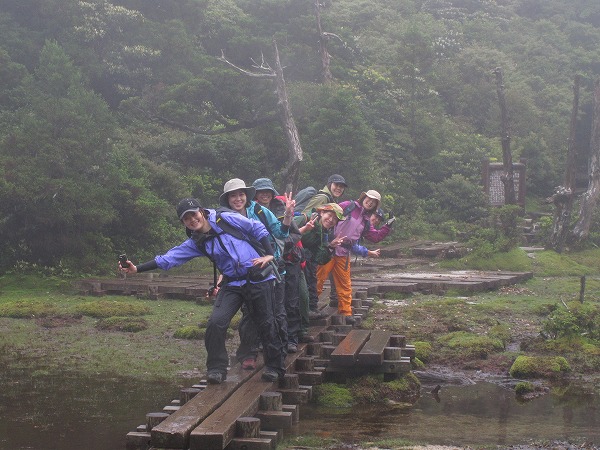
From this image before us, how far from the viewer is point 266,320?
24.8 feet

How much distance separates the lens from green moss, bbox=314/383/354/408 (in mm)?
8188

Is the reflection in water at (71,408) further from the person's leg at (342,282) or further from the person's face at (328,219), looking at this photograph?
the person's leg at (342,282)

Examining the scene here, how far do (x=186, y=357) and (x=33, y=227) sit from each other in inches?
302

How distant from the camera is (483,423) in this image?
7539 mm

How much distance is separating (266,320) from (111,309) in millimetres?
6264

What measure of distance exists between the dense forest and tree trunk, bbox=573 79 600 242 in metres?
4.20

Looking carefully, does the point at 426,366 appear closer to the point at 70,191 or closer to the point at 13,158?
the point at 70,191

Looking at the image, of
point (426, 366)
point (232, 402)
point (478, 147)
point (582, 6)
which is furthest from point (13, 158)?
point (582, 6)

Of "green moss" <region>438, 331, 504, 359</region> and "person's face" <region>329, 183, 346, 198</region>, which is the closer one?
"person's face" <region>329, 183, 346, 198</region>

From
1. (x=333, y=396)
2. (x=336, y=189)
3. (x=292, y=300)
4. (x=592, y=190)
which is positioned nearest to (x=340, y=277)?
(x=336, y=189)

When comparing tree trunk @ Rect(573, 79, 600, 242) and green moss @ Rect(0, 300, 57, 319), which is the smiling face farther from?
tree trunk @ Rect(573, 79, 600, 242)

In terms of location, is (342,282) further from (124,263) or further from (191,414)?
(191,414)

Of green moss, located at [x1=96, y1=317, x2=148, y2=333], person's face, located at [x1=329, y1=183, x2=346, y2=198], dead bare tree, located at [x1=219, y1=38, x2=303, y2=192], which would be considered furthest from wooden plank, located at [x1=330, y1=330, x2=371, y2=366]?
dead bare tree, located at [x1=219, y1=38, x2=303, y2=192]

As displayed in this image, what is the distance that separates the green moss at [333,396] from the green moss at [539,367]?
7.49 ft
